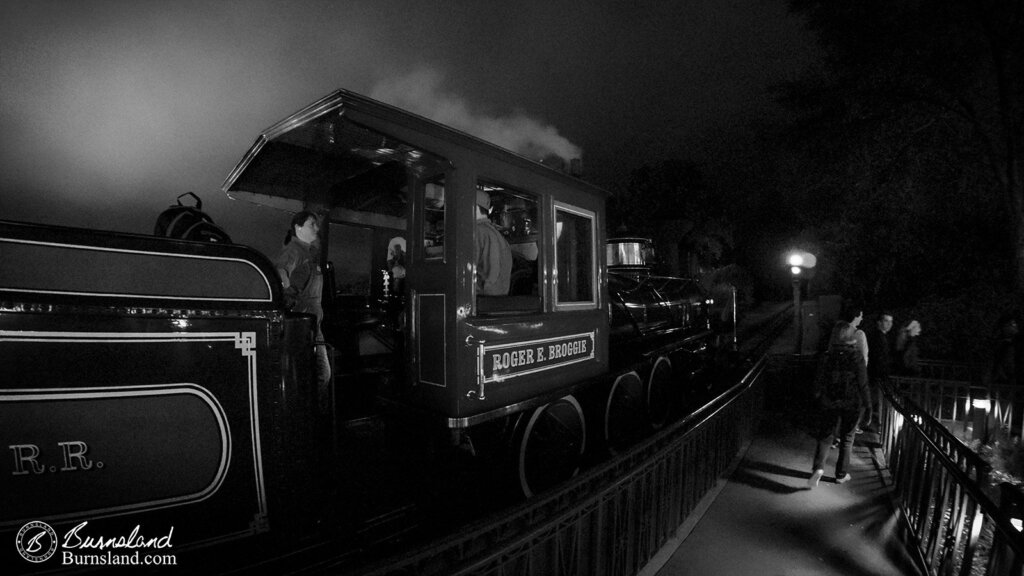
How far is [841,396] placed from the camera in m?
4.48

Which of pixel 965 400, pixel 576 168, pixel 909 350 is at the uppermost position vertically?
pixel 576 168

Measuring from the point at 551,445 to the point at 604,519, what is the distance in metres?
1.41

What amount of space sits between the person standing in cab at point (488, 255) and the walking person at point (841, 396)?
354cm

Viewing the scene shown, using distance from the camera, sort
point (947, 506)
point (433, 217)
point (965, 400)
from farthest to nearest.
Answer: point (965, 400) → point (433, 217) → point (947, 506)

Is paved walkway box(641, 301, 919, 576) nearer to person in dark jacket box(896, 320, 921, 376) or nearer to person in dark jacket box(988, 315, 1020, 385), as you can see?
person in dark jacket box(988, 315, 1020, 385)

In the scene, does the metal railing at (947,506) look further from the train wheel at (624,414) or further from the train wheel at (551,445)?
the train wheel at (551,445)

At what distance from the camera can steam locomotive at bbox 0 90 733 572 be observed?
169cm

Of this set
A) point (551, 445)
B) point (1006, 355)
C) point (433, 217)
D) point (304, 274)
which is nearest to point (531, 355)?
point (551, 445)

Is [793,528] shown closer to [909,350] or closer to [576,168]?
[576,168]

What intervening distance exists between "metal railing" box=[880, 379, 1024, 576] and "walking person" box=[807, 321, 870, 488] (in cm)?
40

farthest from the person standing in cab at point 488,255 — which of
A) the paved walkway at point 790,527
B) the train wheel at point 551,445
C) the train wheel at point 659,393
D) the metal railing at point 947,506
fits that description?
the train wheel at point 659,393

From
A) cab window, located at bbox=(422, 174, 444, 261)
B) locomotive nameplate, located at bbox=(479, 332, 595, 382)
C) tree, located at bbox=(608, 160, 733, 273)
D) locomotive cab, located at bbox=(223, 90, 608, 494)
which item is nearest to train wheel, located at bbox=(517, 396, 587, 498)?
locomotive cab, located at bbox=(223, 90, 608, 494)

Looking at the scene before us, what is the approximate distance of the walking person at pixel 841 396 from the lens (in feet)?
14.7

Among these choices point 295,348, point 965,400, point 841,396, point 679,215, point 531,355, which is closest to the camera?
point 295,348
